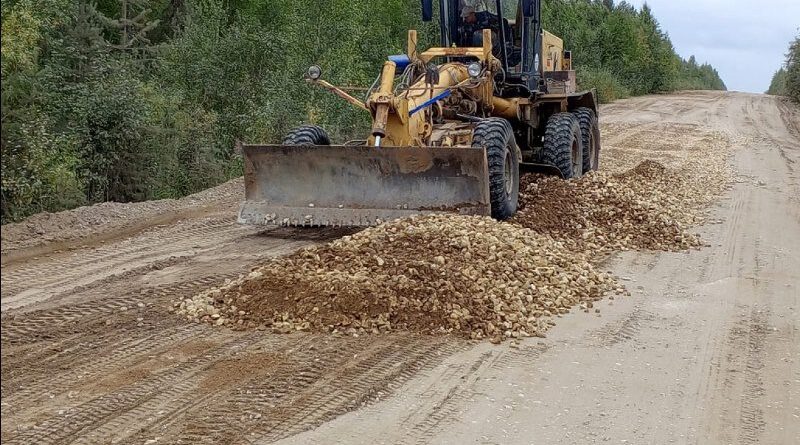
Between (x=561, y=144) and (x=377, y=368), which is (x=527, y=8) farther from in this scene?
(x=377, y=368)

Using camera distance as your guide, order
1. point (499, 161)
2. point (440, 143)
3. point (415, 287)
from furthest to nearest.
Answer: point (440, 143) < point (499, 161) < point (415, 287)

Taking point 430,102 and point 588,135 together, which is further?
point 588,135

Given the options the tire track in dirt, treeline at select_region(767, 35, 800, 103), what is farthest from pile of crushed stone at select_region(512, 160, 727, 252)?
treeline at select_region(767, 35, 800, 103)

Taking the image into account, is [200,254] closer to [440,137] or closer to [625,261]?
[440,137]

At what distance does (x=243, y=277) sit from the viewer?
6535mm

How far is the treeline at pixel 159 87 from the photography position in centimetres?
931

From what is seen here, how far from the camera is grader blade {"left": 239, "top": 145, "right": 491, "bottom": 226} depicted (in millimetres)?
8070

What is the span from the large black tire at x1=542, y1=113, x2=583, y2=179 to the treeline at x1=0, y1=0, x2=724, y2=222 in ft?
16.1

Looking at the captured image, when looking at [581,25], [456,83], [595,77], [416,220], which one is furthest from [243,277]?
[581,25]

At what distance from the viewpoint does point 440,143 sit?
9.10 metres

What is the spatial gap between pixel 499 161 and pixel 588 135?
428 cm

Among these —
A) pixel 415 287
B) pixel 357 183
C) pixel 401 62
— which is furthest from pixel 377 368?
pixel 401 62

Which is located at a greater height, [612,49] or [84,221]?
[612,49]

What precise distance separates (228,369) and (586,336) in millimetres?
2548
